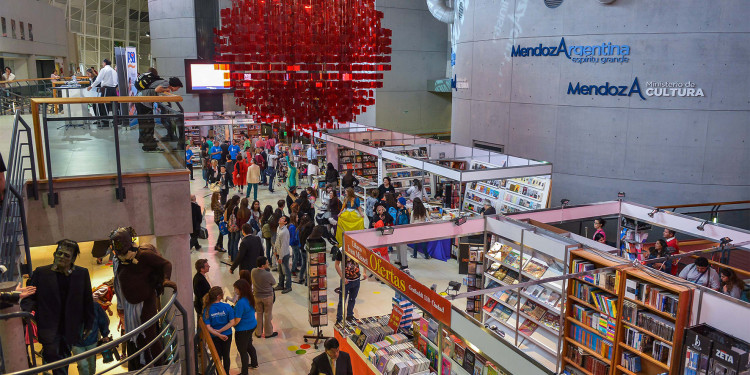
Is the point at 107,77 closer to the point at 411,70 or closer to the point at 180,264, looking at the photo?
the point at 180,264

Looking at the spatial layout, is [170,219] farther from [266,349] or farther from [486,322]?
[486,322]

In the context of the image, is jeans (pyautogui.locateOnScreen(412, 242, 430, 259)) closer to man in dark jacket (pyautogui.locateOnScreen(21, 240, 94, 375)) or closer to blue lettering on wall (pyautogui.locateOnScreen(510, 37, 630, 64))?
blue lettering on wall (pyautogui.locateOnScreen(510, 37, 630, 64))

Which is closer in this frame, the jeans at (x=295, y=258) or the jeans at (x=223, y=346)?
the jeans at (x=223, y=346)

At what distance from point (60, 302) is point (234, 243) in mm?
6295

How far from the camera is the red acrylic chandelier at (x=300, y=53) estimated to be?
23.6ft

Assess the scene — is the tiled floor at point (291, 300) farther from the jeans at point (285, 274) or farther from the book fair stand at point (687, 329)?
the book fair stand at point (687, 329)

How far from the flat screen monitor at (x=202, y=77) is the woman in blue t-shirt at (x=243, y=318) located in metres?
21.8

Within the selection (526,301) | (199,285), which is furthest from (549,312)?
(199,285)

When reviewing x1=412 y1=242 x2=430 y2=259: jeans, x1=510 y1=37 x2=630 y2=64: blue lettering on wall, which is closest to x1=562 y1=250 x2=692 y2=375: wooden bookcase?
x1=412 y1=242 x2=430 y2=259: jeans

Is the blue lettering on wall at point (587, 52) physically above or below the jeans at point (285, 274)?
above

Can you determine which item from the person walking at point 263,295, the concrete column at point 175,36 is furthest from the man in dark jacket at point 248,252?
the concrete column at point 175,36

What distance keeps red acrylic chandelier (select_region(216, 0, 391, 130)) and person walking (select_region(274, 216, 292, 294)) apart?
74.1 inches

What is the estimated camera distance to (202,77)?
26828mm

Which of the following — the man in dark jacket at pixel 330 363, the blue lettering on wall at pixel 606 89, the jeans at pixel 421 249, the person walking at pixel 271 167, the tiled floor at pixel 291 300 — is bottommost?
the tiled floor at pixel 291 300
